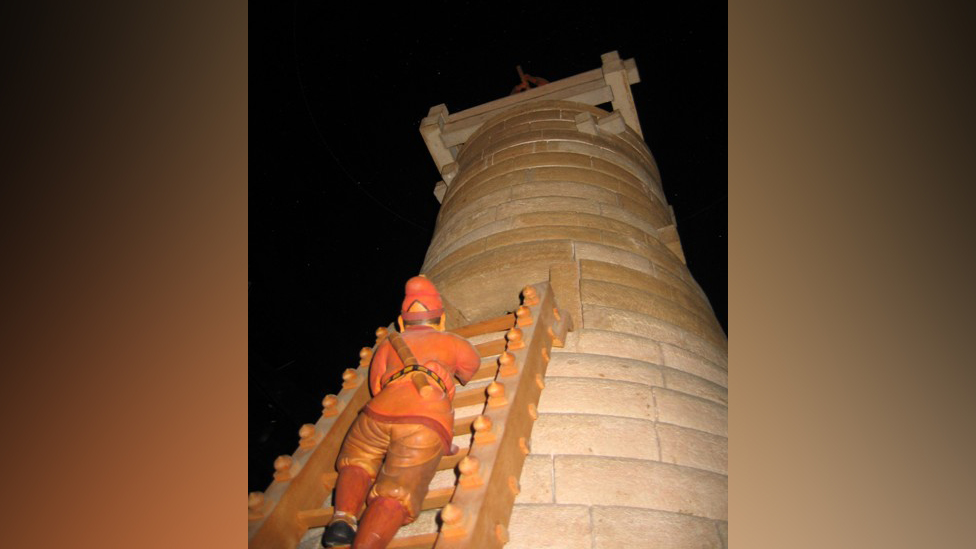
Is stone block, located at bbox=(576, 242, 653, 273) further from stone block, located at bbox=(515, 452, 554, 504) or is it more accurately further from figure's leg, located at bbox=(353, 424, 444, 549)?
figure's leg, located at bbox=(353, 424, 444, 549)

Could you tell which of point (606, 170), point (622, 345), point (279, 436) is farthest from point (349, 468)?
point (279, 436)

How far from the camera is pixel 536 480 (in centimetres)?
390

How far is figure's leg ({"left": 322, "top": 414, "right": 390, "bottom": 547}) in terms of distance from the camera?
3367mm

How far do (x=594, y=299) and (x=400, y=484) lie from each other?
2761 mm

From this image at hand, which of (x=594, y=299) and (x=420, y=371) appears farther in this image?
(x=594, y=299)

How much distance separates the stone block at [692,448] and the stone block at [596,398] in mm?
186

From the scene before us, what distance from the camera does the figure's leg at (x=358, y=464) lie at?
3.37m

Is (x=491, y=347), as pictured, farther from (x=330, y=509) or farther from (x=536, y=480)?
(x=330, y=509)

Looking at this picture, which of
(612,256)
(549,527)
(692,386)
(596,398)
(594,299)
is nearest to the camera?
(549,527)

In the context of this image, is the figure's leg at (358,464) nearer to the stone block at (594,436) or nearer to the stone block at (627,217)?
the stone block at (594,436)

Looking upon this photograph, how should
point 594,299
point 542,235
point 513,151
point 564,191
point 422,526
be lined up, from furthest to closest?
point 513,151, point 564,191, point 542,235, point 594,299, point 422,526

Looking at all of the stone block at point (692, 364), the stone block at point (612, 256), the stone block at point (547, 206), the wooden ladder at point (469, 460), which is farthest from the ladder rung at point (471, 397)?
the stone block at point (547, 206)

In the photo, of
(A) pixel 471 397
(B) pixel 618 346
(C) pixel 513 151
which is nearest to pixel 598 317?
(B) pixel 618 346

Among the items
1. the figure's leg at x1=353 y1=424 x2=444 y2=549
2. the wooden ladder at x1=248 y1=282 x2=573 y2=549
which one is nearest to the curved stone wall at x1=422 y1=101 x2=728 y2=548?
the wooden ladder at x1=248 y1=282 x2=573 y2=549
